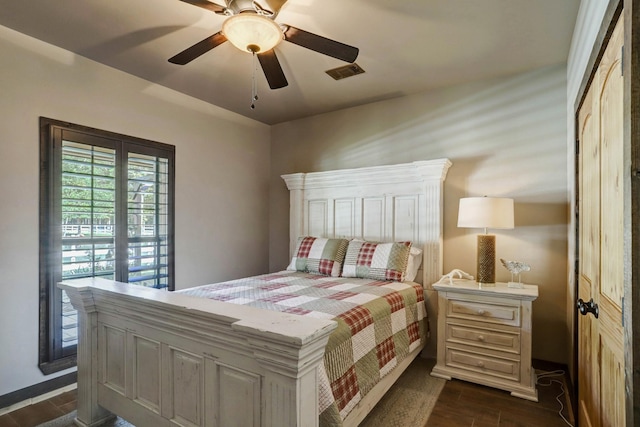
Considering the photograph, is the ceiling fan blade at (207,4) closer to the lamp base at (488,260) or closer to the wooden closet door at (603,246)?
the wooden closet door at (603,246)

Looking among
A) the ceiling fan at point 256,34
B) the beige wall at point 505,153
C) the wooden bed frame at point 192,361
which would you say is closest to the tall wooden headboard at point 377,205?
the beige wall at point 505,153

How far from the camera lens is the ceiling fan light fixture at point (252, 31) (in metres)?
1.71

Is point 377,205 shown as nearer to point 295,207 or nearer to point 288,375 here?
point 295,207

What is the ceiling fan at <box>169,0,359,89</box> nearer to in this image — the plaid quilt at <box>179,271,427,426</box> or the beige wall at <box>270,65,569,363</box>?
the plaid quilt at <box>179,271,427,426</box>

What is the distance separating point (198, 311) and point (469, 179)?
269cm

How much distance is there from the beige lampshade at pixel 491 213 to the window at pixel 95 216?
277 centimetres

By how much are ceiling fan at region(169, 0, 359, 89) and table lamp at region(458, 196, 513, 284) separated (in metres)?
1.51

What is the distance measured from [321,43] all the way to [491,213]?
1.75 meters

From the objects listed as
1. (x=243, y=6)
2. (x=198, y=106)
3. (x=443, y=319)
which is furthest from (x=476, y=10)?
(x=198, y=106)

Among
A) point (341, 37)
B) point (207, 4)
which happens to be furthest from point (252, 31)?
point (341, 37)

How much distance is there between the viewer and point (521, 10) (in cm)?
207

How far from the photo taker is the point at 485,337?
2467 mm

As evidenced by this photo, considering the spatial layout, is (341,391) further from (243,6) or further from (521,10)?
(521,10)

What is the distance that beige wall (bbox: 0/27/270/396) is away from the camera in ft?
7.54
